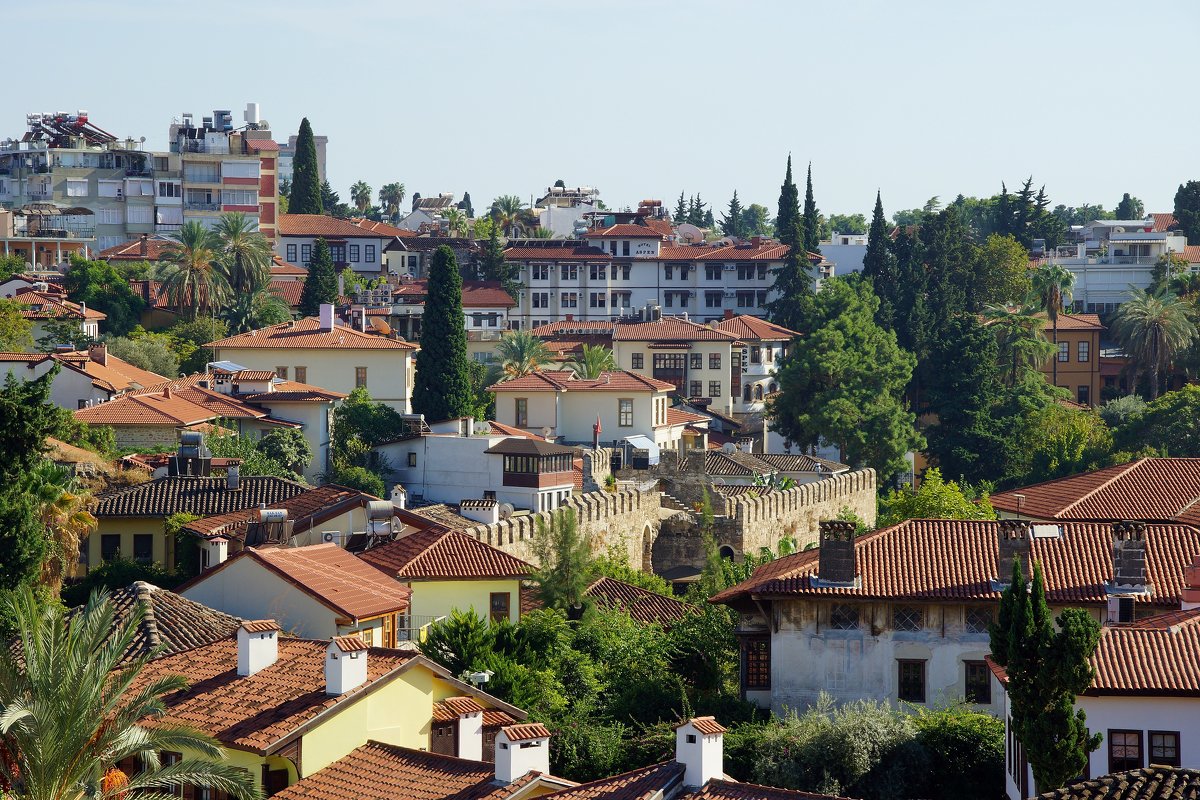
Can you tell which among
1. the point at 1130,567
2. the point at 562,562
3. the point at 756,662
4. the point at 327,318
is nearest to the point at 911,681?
the point at 756,662

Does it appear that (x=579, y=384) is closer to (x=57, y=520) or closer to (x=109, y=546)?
(x=109, y=546)

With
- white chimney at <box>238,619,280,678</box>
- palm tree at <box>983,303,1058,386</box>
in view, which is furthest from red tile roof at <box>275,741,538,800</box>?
palm tree at <box>983,303,1058,386</box>

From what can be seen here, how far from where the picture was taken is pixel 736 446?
75.6 meters

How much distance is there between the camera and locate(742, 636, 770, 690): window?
1326 inches

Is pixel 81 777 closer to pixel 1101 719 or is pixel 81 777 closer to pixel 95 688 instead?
pixel 95 688

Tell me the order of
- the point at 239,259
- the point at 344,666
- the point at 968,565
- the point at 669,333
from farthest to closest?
the point at 669,333
the point at 239,259
the point at 968,565
the point at 344,666

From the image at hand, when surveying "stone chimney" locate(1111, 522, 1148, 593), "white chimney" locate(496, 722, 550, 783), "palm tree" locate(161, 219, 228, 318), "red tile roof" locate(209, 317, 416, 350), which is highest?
"palm tree" locate(161, 219, 228, 318)

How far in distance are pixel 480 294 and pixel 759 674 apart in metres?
70.6

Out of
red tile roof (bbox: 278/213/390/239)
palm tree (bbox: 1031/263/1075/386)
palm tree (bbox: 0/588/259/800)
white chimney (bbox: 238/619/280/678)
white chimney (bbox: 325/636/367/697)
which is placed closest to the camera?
palm tree (bbox: 0/588/259/800)

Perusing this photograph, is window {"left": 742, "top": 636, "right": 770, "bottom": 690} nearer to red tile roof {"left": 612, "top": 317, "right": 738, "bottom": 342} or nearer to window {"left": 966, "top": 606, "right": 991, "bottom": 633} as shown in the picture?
window {"left": 966, "top": 606, "right": 991, "bottom": 633}

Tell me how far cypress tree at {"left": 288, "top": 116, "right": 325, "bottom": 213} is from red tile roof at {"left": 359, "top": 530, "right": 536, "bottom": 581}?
244 feet

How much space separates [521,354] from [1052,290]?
28.5 m

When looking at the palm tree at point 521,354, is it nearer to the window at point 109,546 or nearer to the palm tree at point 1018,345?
the palm tree at point 1018,345

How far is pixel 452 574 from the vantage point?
1561 inches
